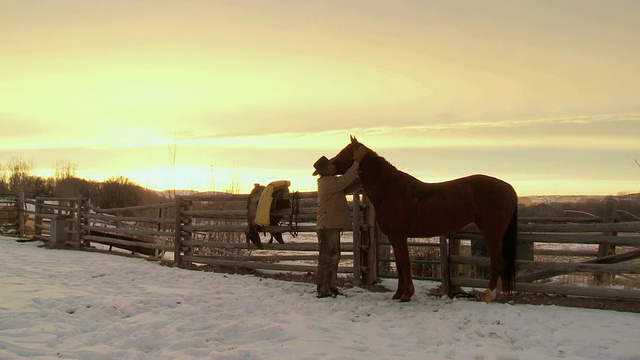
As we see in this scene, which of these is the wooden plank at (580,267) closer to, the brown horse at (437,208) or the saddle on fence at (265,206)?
the brown horse at (437,208)

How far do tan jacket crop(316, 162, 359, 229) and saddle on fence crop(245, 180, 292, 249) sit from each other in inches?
77.6

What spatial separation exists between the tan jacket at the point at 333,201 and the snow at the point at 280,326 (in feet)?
3.44

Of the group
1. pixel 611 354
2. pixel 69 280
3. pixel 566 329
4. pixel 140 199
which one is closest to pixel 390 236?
pixel 566 329

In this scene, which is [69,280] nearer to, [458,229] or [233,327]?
[233,327]

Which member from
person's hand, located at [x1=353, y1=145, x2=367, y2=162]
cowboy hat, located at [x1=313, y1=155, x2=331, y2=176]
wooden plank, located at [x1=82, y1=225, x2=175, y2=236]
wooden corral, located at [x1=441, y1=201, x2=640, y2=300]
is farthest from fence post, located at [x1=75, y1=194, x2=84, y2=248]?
wooden corral, located at [x1=441, y1=201, x2=640, y2=300]

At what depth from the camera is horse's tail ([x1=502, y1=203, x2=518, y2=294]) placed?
22.4 ft

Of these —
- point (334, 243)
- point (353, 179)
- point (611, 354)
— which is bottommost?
point (611, 354)

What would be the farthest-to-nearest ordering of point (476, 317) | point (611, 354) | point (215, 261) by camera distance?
point (215, 261)
point (476, 317)
point (611, 354)

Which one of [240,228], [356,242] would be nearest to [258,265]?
[240,228]

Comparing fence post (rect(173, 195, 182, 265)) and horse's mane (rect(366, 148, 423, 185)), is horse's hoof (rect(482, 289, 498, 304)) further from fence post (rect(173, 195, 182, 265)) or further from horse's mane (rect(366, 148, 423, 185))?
fence post (rect(173, 195, 182, 265))

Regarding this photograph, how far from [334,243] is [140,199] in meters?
39.9

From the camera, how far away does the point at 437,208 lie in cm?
693

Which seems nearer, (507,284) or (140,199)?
(507,284)

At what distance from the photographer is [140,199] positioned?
44.4 m
